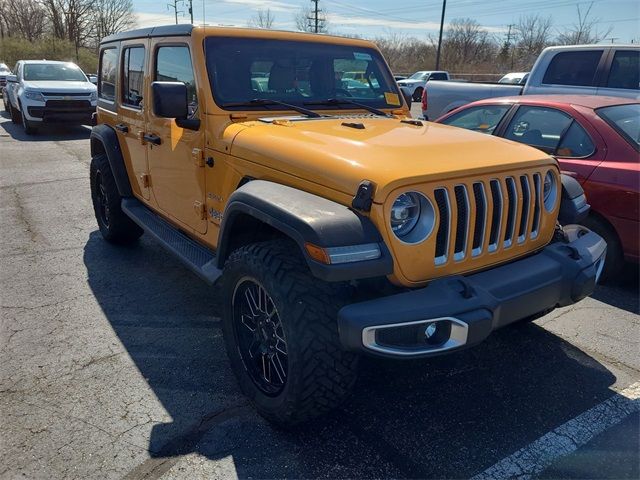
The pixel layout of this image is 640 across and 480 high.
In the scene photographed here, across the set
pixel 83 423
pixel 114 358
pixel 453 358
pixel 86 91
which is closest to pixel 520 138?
pixel 453 358

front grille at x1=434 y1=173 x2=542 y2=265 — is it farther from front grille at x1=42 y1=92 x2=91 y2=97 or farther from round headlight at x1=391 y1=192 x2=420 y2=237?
front grille at x1=42 y1=92 x2=91 y2=97

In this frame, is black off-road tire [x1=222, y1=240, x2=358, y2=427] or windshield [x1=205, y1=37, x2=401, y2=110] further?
windshield [x1=205, y1=37, x2=401, y2=110]

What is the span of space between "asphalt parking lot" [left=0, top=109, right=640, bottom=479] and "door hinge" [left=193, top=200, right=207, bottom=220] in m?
0.79

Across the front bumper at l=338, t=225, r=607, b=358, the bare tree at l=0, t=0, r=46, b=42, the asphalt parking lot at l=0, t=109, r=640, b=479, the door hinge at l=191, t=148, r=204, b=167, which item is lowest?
the asphalt parking lot at l=0, t=109, r=640, b=479

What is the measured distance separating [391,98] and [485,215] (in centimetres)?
187

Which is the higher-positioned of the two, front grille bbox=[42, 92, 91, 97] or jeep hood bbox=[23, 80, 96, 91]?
jeep hood bbox=[23, 80, 96, 91]

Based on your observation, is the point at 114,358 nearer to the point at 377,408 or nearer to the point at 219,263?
the point at 219,263

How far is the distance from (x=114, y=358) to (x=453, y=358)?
2152 mm

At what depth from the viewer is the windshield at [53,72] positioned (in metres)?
13.4

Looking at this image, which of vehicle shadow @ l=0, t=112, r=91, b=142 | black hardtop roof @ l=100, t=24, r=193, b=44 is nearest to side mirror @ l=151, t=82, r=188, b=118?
black hardtop roof @ l=100, t=24, r=193, b=44

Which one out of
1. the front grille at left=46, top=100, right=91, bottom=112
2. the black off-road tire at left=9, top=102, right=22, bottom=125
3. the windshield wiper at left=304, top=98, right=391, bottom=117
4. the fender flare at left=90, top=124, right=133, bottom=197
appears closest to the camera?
the windshield wiper at left=304, top=98, right=391, bottom=117

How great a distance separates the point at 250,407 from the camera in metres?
2.83

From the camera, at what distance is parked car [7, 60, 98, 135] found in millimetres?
12484

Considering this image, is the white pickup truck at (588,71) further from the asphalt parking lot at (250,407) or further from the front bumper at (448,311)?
the front bumper at (448,311)
